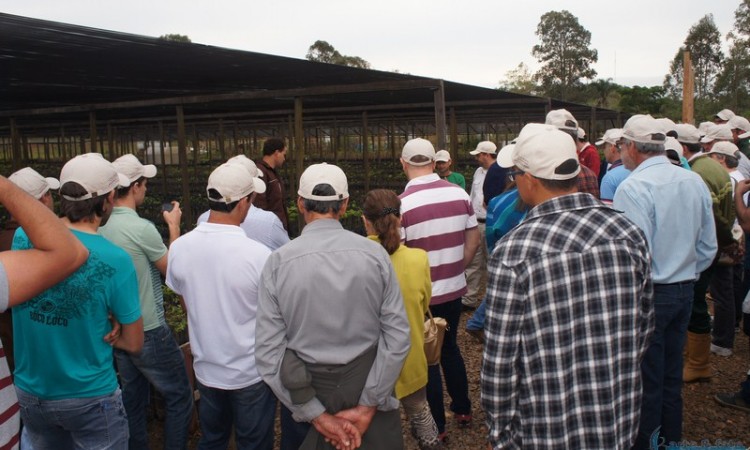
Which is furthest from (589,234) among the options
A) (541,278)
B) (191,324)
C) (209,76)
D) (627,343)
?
(209,76)

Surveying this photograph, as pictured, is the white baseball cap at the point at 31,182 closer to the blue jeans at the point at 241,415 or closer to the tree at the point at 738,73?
the blue jeans at the point at 241,415

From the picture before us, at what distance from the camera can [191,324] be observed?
2674 mm

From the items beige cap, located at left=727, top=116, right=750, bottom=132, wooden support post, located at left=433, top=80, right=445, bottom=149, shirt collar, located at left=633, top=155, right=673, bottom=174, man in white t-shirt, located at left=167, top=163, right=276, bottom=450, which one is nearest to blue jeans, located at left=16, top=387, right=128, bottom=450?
man in white t-shirt, located at left=167, top=163, right=276, bottom=450

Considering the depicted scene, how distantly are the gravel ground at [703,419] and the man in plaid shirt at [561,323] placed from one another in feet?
5.91

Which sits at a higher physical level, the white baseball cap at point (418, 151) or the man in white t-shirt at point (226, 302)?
the white baseball cap at point (418, 151)

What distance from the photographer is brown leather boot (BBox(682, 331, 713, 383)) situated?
4.21m

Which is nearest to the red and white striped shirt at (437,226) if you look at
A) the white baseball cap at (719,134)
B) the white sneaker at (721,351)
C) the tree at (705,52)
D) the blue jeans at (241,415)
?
the blue jeans at (241,415)

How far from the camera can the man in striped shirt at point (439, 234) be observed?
3.46m

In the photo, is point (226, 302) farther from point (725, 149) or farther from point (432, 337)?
point (725, 149)

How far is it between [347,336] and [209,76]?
5.86 m

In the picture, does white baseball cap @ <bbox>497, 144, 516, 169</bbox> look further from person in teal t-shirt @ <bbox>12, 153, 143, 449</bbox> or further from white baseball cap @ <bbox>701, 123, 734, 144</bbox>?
white baseball cap @ <bbox>701, 123, 734, 144</bbox>

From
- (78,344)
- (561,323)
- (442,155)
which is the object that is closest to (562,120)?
(442,155)

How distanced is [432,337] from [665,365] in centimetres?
123

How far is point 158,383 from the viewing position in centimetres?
288
